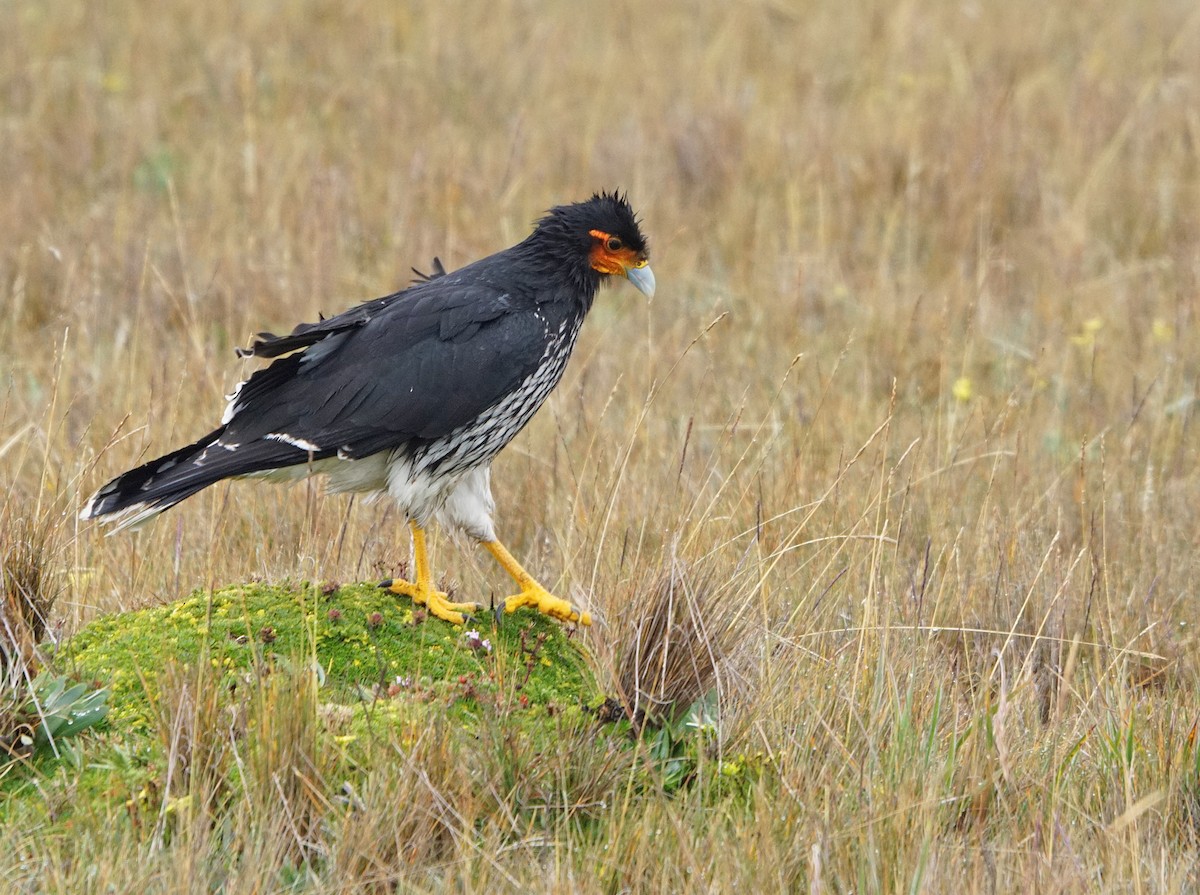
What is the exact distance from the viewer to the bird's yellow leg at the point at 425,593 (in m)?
3.90

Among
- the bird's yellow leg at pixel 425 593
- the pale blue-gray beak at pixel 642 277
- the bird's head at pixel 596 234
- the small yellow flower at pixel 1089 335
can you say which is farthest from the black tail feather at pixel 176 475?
the small yellow flower at pixel 1089 335

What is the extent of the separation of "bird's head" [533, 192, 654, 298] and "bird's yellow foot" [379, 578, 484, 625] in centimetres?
111

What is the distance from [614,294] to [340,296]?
1396 mm

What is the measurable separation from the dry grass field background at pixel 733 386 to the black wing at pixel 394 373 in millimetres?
282

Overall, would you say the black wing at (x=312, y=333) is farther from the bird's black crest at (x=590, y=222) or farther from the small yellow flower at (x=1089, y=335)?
the small yellow flower at (x=1089, y=335)

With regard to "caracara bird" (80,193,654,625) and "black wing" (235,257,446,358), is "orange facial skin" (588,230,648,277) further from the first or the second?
"black wing" (235,257,446,358)

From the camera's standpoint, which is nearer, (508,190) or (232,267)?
(232,267)

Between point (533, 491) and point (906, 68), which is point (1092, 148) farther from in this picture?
point (533, 491)

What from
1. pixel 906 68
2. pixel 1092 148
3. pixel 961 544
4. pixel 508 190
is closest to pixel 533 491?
pixel 961 544

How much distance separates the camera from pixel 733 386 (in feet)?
21.0

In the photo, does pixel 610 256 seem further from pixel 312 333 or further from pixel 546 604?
pixel 546 604

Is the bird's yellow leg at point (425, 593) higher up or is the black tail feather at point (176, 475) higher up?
the black tail feather at point (176, 475)

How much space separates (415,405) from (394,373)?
126mm

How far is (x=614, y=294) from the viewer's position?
24.9ft
